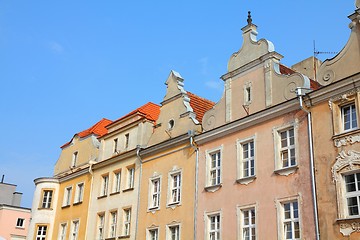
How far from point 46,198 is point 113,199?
326 inches

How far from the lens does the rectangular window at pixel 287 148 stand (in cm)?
1962

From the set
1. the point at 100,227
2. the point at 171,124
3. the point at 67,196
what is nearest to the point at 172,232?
the point at 171,124

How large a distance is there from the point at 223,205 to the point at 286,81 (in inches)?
243

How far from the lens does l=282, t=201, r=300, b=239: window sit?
18531 millimetres

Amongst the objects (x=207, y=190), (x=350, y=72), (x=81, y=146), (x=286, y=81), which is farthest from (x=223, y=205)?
(x=81, y=146)

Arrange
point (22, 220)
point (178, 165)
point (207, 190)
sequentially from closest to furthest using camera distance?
point (207, 190), point (178, 165), point (22, 220)

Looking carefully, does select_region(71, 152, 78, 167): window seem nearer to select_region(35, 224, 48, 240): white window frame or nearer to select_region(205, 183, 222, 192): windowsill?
select_region(35, 224, 48, 240): white window frame

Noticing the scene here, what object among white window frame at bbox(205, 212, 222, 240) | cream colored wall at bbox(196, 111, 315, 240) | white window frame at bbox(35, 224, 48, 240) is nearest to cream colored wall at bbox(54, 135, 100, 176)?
white window frame at bbox(35, 224, 48, 240)

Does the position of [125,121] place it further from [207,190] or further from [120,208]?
[207,190]

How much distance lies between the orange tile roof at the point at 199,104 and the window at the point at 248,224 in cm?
716

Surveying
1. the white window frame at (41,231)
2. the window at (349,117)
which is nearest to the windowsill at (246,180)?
the window at (349,117)

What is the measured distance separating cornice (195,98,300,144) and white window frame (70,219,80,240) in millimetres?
12270

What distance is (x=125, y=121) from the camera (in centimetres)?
3092

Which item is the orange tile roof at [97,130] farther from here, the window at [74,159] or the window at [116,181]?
the window at [116,181]
